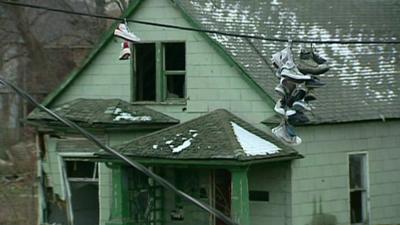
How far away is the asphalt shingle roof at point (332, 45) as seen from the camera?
1938 cm

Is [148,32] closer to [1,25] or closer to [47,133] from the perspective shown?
[47,133]

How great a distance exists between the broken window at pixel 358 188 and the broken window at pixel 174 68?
12.0 ft

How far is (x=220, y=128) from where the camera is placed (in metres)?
18.4

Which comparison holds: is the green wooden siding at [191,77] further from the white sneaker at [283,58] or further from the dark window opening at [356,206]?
the white sneaker at [283,58]

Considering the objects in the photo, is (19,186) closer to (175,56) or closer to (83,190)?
(83,190)

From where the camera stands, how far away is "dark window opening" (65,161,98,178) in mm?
20703

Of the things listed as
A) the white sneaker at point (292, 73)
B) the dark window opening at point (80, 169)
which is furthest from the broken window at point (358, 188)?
the white sneaker at point (292, 73)

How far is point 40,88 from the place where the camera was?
3856cm

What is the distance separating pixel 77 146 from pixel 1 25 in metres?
17.0

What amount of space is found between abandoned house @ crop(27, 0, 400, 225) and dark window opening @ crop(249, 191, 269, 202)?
0.06 ft

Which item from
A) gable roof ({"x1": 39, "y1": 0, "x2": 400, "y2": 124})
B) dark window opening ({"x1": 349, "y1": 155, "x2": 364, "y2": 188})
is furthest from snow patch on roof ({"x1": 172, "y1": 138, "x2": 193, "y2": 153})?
dark window opening ({"x1": 349, "y1": 155, "x2": 364, "y2": 188})

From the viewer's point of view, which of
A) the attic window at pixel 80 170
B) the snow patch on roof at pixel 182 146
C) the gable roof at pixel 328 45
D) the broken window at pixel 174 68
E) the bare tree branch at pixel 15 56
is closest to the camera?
the snow patch on roof at pixel 182 146

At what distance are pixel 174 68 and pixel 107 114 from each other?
1.60 meters

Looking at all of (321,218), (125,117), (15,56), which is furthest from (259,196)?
(15,56)
